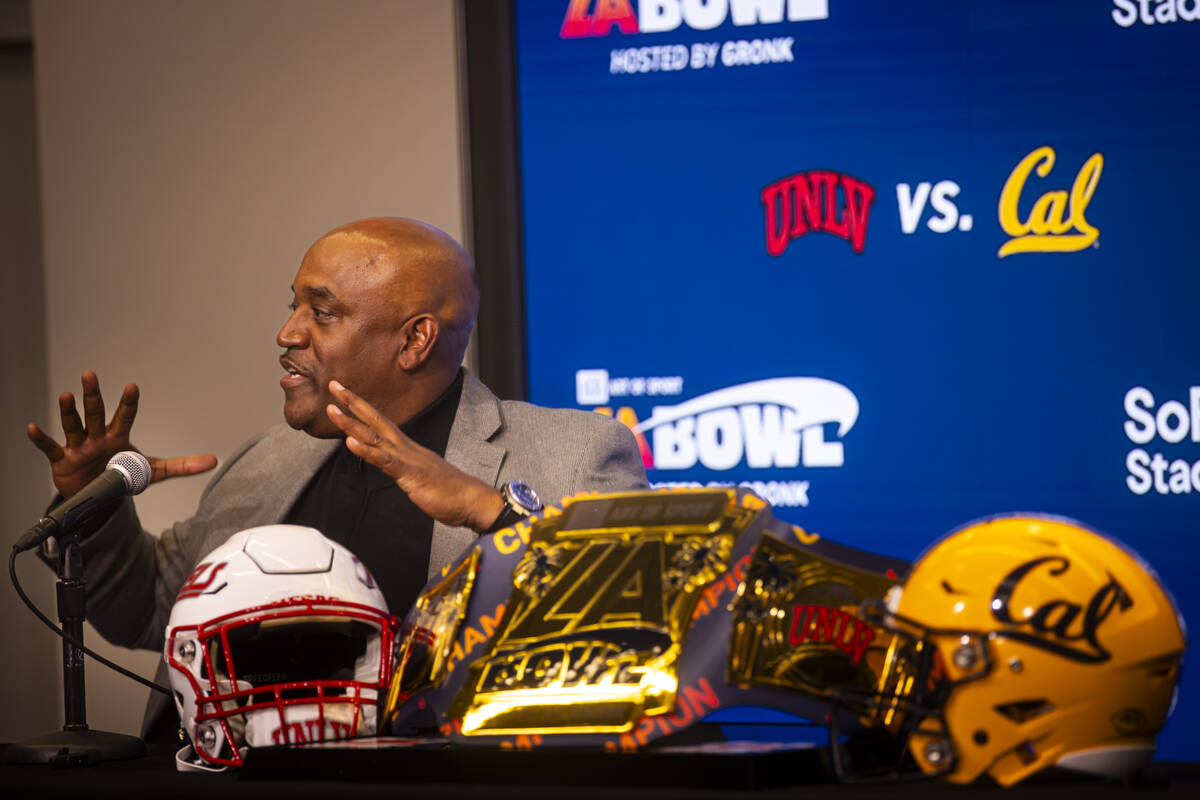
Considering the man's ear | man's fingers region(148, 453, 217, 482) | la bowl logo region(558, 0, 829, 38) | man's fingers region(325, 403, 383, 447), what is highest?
la bowl logo region(558, 0, 829, 38)

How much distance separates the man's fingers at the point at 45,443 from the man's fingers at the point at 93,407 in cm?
5

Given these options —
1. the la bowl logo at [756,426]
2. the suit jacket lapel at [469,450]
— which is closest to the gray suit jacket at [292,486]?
the suit jacket lapel at [469,450]

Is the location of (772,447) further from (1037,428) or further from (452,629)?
(452,629)

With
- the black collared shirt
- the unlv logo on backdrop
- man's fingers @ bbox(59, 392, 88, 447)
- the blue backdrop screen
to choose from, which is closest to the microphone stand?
man's fingers @ bbox(59, 392, 88, 447)

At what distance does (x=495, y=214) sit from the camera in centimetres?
313

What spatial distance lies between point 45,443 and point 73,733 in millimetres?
570

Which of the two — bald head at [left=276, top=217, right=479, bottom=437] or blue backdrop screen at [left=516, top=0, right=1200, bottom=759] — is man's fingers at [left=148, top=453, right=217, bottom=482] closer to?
bald head at [left=276, top=217, right=479, bottom=437]

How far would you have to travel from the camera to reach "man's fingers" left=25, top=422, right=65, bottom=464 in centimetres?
193

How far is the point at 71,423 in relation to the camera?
1.97 metres

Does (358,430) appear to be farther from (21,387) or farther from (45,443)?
(21,387)

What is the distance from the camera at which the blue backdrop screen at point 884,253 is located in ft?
9.08

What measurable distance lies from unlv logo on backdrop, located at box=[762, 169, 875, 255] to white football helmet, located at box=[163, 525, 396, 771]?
167 centimetres

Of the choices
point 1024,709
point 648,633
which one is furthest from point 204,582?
point 1024,709

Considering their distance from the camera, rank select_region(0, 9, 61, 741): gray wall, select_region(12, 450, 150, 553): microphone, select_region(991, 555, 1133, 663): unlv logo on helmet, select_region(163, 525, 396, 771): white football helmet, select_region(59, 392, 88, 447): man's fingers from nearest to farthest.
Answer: select_region(991, 555, 1133, 663): unlv logo on helmet < select_region(163, 525, 396, 771): white football helmet < select_region(12, 450, 150, 553): microphone < select_region(59, 392, 88, 447): man's fingers < select_region(0, 9, 61, 741): gray wall
